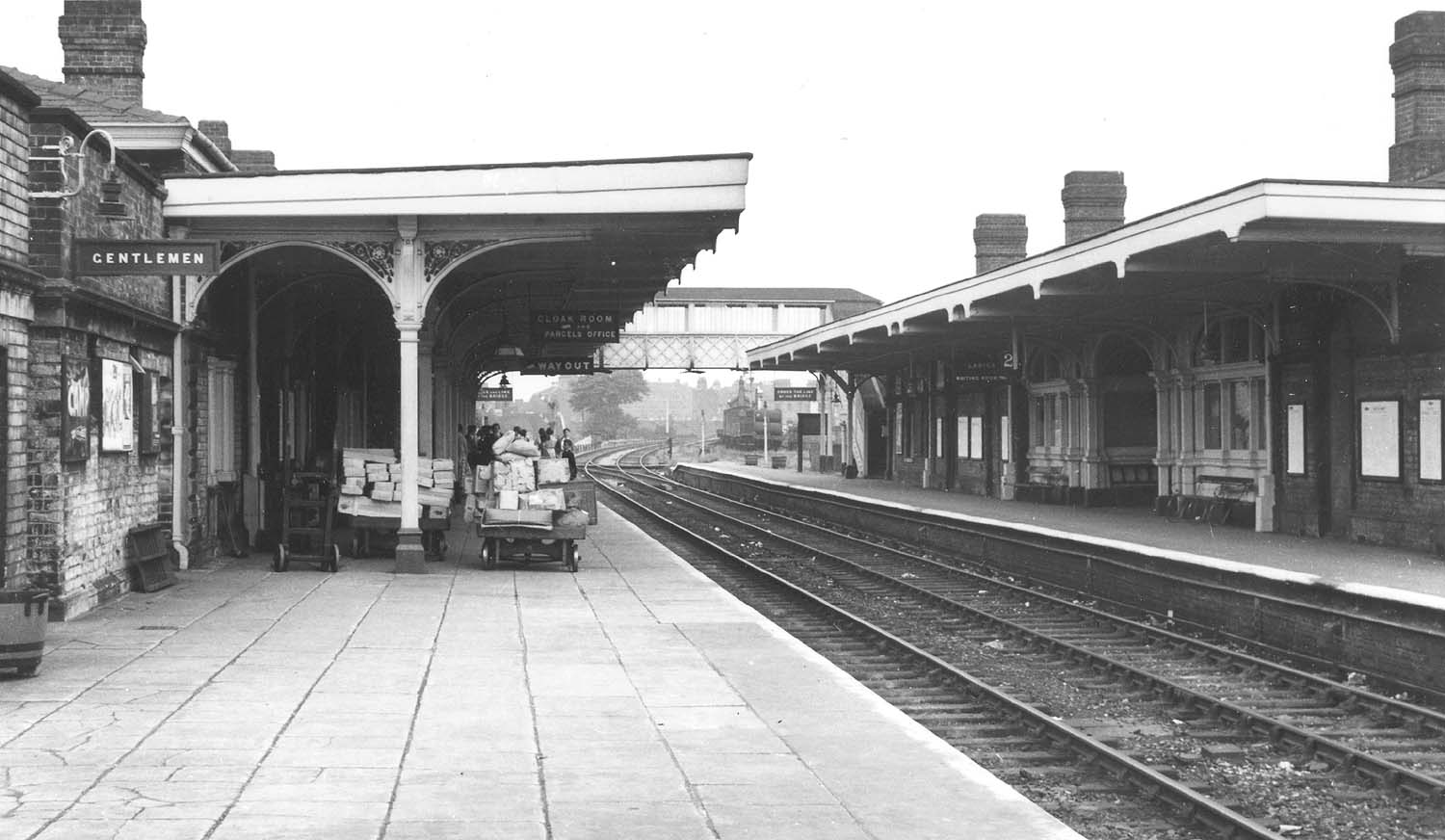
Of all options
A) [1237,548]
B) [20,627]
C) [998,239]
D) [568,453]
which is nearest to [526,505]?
[568,453]

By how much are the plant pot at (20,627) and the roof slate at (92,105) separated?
8507mm

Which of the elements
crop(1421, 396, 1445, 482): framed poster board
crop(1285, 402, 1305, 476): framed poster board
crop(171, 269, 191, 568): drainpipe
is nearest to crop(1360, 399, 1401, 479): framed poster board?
crop(1421, 396, 1445, 482): framed poster board

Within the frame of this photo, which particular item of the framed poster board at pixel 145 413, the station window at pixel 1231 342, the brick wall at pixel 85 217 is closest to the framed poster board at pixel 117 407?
the framed poster board at pixel 145 413

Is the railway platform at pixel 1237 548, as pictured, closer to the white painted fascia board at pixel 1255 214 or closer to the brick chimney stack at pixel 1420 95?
the white painted fascia board at pixel 1255 214

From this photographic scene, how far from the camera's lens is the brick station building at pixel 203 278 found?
10.8 m

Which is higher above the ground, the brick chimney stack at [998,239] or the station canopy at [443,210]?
the brick chimney stack at [998,239]

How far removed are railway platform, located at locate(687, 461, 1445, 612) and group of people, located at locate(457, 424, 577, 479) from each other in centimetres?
620

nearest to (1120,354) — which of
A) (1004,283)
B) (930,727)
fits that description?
(1004,283)

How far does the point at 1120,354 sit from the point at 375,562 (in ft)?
47.4

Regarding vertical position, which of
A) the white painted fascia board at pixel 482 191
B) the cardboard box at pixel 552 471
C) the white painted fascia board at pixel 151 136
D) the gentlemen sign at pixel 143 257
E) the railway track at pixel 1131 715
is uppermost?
the white painted fascia board at pixel 151 136

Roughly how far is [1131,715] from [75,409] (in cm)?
834

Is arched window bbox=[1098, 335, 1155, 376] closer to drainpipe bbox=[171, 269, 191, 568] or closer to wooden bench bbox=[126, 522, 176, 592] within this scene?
drainpipe bbox=[171, 269, 191, 568]

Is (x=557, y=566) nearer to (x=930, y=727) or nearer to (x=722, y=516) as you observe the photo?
(x=930, y=727)

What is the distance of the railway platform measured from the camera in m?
11.9
